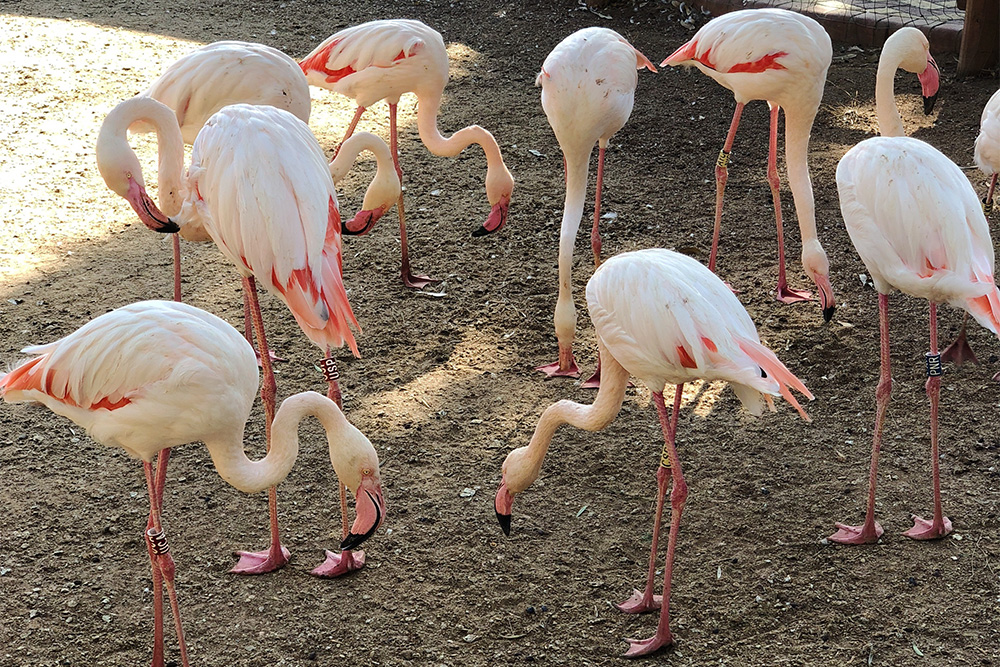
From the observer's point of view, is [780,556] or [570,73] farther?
[570,73]

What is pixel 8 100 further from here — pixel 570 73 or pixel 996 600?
pixel 996 600

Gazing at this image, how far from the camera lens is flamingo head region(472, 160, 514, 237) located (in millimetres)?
4609

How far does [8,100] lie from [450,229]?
132 inches

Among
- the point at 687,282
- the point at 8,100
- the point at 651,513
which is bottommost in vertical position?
the point at 651,513

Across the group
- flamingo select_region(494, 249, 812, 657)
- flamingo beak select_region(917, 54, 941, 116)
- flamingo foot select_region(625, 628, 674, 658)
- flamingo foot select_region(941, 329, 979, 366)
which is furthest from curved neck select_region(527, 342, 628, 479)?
flamingo beak select_region(917, 54, 941, 116)

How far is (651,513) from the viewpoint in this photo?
12.3 ft

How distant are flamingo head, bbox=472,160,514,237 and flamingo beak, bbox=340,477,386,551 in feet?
6.09

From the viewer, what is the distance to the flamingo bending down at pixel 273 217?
3.35 metres

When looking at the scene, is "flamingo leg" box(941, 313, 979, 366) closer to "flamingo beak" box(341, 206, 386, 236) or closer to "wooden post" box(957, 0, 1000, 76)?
"flamingo beak" box(341, 206, 386, 236)

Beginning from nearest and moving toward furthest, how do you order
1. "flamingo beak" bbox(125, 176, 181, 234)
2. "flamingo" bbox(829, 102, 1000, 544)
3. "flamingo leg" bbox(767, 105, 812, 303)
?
"flamingo" bbox(829, 102, 1000, 544), "flamingo beak" bbox(125, 176, 181, 234), "flamingo leg" bbox(767, 105, 812, 303)

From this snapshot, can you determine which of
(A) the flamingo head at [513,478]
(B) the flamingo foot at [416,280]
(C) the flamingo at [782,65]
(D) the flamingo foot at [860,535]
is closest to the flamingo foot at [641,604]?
(A) the flamingo head at [513,478]

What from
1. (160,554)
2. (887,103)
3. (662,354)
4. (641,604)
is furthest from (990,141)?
(160,554)

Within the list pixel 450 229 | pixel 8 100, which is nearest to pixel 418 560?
pixel 450 229

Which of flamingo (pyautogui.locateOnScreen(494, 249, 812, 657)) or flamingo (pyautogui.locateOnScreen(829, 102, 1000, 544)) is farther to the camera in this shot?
flamingo (pyautogui.locateOnScreen(829, 102, 1000, 544))
